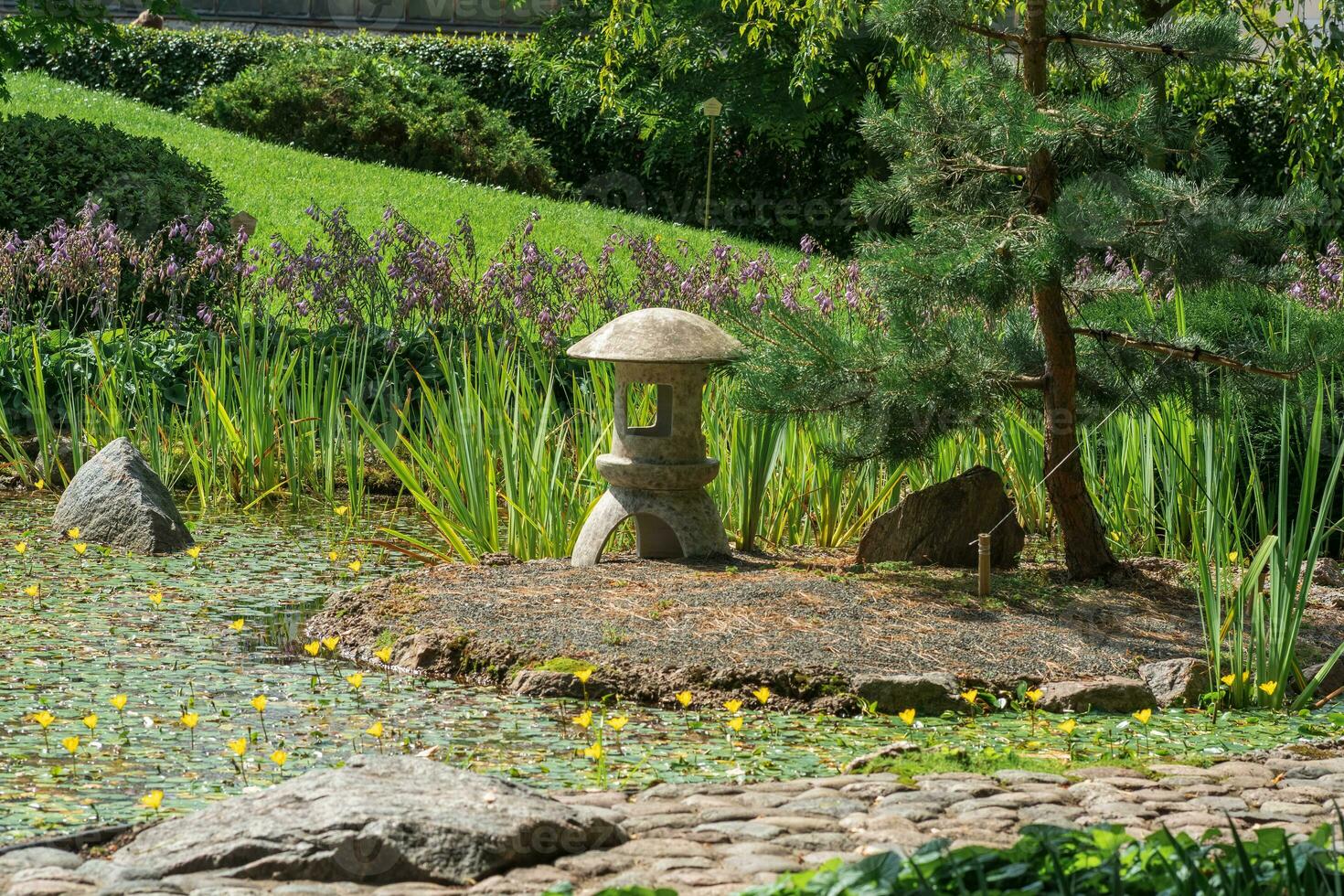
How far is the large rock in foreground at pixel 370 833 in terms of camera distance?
8.64 feet

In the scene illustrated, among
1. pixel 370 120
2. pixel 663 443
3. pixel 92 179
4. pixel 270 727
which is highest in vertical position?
pixel 370 120

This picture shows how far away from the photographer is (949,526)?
18.1ft

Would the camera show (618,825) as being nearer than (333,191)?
Yes

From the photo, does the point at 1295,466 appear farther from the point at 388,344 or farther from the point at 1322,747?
the point at 388,344

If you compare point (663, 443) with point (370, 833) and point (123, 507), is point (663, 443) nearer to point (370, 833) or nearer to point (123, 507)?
point (123, 507)

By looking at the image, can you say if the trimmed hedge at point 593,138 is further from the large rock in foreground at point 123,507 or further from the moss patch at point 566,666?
the moss patch at point 566,666

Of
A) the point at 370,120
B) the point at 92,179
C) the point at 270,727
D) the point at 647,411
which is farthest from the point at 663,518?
the point at 370,120

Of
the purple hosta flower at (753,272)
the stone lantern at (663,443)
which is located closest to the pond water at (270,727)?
the stone lantern at (663,443)

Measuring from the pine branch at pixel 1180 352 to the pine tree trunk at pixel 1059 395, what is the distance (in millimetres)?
102

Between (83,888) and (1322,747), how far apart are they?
277cm

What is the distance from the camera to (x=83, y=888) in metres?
2.53

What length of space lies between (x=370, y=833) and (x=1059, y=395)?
3.26 meters

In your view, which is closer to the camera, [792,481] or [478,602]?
[478,602]

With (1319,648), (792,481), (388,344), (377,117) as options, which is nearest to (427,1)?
(377,117)
